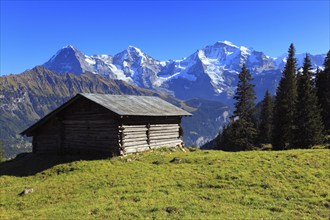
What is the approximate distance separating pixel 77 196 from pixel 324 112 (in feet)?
187

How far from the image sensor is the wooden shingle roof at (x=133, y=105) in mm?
32406

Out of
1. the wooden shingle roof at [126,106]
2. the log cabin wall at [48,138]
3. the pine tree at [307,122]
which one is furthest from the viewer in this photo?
the pine tree at [307,122]

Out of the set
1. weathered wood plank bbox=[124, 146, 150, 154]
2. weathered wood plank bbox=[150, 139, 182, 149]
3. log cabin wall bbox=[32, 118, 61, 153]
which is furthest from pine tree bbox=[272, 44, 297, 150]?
log cabin wall bbox=[32, 118, 61, 153]

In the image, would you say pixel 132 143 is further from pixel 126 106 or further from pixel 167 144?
pixel 167 144

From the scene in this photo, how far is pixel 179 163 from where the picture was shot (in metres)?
27.5

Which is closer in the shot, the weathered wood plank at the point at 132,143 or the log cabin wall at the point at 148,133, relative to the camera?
the weathered wood plank at the point at 132,143

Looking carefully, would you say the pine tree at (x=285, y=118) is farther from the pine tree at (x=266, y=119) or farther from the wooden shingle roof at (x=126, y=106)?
the pine tree at (x=266, y=119)

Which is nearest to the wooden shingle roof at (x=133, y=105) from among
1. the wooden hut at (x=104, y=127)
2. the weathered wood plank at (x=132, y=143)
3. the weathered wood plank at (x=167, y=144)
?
the wooden hut at (x=104, y=127)

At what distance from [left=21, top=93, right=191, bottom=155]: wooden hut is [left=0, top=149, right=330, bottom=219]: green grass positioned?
13.1ft

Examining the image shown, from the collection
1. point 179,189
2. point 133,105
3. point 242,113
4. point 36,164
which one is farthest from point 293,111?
point 36,164

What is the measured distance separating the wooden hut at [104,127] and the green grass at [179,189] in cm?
398

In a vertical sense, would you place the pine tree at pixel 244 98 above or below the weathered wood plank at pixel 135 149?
above

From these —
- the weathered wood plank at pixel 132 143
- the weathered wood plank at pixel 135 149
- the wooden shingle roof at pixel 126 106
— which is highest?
the wooden shingle roof at pixel 126 106

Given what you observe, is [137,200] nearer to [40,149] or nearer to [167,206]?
[167,206]
